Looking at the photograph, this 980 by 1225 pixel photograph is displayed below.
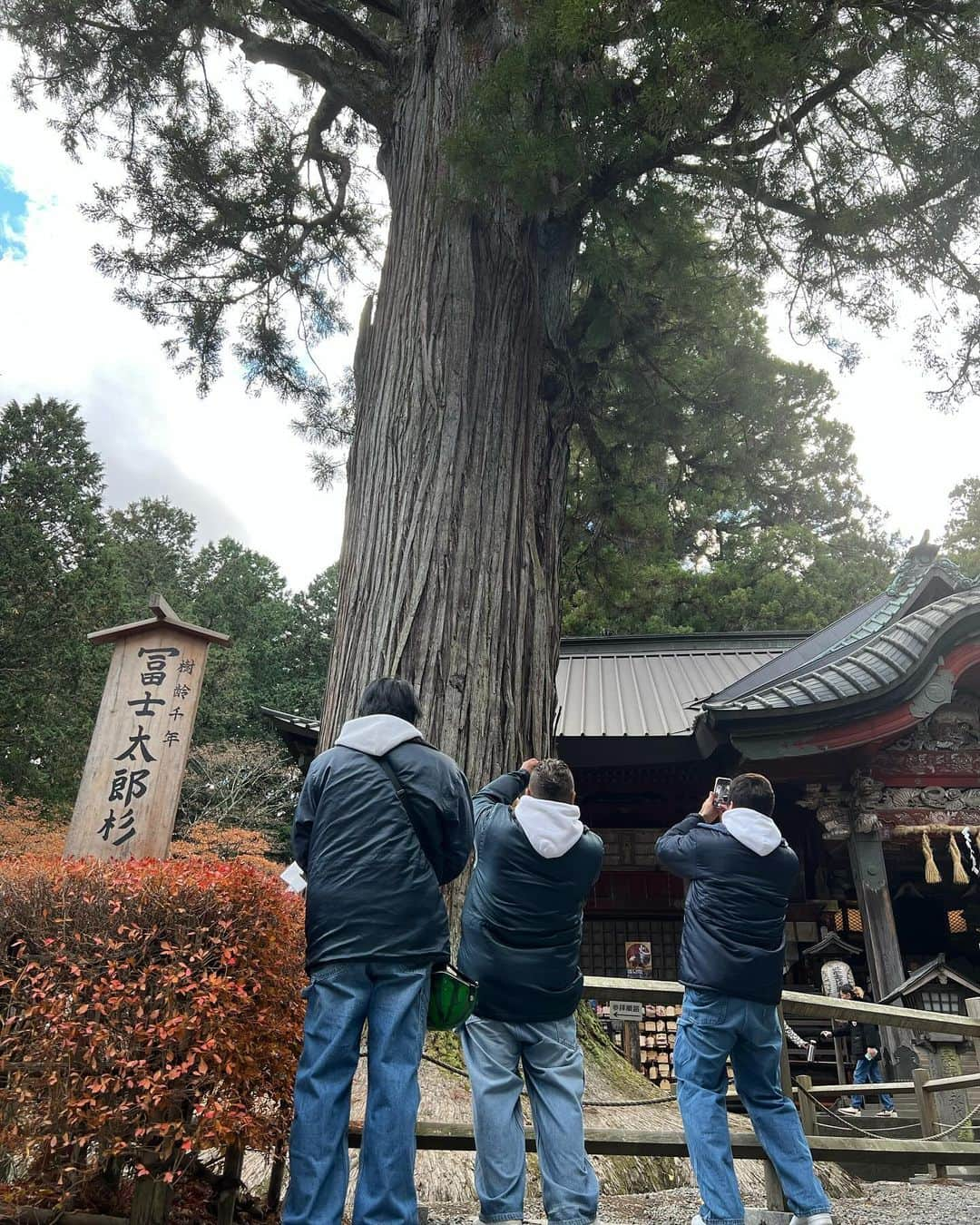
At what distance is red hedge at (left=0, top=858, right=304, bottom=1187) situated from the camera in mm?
2225

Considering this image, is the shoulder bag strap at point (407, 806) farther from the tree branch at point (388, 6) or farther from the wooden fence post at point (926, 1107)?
the tree branch at point (388, 6)

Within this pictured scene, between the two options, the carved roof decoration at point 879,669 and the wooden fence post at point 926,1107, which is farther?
the carved roof decoration at point 879,669

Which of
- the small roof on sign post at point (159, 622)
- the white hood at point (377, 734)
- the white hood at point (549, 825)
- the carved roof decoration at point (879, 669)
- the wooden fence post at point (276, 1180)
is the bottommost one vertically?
the wooden fence post at point (276, 1180)

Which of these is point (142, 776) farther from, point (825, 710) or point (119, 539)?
point (119, 539)

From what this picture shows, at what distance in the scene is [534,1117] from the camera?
8.54ft

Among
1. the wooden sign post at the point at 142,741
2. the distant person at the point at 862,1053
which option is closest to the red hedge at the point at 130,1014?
the wooden sign post at the point at 142,741

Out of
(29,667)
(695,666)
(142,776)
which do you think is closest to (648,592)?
(695,666)

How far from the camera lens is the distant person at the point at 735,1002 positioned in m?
2.88

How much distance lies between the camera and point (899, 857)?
873cm

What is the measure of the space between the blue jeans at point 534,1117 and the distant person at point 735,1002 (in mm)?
553

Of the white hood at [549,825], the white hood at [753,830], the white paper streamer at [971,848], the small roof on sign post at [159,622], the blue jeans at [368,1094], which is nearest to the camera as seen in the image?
the blue jeans at [368,1094]

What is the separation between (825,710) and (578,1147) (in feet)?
16.8

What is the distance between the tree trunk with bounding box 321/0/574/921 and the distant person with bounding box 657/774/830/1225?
4.24 feet

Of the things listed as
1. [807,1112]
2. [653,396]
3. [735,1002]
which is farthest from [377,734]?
[653,396]
